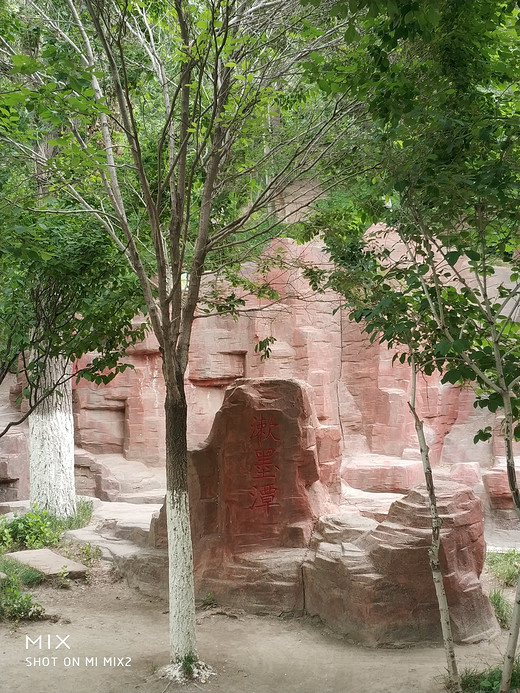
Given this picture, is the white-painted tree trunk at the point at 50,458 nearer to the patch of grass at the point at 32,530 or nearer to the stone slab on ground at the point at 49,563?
the patch of grass at the point at 32,530

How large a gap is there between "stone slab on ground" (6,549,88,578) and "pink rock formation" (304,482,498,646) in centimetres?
322

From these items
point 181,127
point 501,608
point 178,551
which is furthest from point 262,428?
point 181,127

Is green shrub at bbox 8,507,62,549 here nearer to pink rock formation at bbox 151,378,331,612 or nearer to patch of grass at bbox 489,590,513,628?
pink rock formation at bbox 151,378,331,612

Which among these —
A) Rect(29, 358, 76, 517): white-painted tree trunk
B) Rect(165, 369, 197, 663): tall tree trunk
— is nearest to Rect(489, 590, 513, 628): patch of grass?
Rect(165, 369, 197, 663): tall tree trunk

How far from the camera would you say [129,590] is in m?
8.81

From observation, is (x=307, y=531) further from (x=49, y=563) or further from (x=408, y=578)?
(x=49, y=563)

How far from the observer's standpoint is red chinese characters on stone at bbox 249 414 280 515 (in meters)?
8.57

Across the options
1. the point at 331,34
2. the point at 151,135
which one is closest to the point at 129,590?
the point at 151,135

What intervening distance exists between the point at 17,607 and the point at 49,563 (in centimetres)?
148

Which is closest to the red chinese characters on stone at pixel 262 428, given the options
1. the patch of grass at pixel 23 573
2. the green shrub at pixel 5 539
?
the patch of grass at pixel 23 573

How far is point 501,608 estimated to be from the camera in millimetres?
7793

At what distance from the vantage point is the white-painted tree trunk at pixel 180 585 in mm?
6137

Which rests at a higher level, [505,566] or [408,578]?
[408,578]

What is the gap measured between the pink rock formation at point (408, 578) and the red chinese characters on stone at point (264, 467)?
3.95ft
